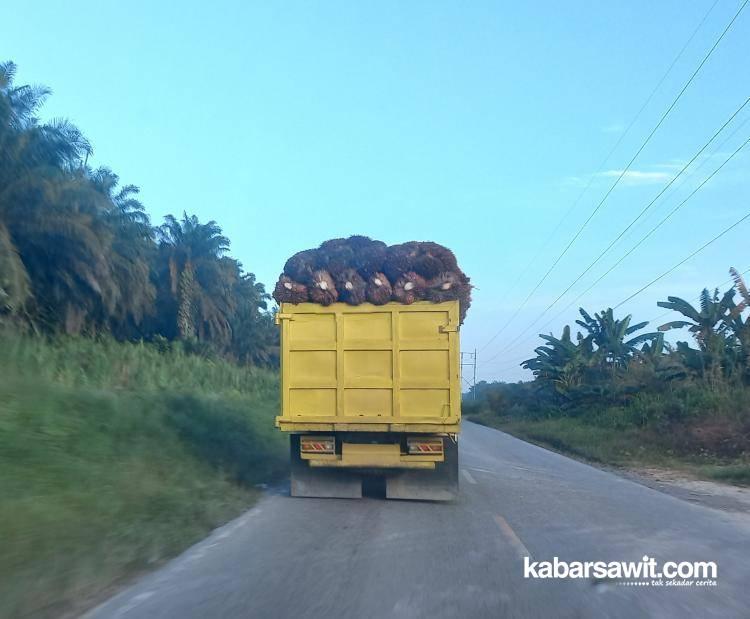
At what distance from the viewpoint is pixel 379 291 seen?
1223 cm

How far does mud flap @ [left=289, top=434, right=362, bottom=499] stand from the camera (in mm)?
12602

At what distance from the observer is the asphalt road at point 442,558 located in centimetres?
673

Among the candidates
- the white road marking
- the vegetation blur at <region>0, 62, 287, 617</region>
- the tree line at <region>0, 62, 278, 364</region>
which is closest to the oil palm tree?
the vegetation blur at <region>0, 62, 287, 617</region>

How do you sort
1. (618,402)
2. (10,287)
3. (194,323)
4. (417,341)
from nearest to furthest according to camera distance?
(417,341) < (10,287) < (618,402) < (194,323)

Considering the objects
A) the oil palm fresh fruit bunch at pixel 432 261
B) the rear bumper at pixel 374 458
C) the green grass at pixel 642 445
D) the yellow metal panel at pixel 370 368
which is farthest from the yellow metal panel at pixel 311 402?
the green grass at pixel 642 445

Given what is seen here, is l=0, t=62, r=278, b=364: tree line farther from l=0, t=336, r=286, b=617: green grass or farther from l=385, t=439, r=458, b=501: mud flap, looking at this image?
l=385, t=439, r=458, b=501: mud flap

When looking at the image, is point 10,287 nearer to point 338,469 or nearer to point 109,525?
point 338,469

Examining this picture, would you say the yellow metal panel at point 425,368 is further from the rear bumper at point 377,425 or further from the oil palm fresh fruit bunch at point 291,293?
the oil palm fresh fruit bunch at point 291,293

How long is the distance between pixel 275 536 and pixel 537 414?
37442 mm

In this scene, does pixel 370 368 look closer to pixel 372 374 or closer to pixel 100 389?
pixel 372 374

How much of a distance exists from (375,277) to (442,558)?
500 cm

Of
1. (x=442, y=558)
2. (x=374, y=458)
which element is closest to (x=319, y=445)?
(x=374, y=458)

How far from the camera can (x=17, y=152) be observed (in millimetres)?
24312

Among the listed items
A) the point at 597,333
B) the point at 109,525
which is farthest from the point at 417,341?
the point at 597,333
